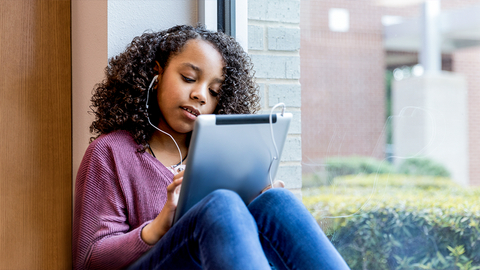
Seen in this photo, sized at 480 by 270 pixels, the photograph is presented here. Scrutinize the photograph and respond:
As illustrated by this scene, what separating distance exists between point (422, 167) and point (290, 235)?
306 mm

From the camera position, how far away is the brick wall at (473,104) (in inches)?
31.2

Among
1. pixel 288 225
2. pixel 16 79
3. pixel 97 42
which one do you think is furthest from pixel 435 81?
pixel 16 79

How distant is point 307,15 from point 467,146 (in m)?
0.67

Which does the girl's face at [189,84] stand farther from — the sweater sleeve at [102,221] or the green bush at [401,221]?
the green bush at [401,221]

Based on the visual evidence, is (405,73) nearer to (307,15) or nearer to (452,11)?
(452,11)

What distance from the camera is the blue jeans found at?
0.79 metres

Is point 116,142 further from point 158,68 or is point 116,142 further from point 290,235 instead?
point 290,235

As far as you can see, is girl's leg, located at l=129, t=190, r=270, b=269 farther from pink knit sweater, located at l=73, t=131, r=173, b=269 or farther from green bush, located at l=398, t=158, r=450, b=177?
green bush, located at l=398, t=158, r=450, b=177

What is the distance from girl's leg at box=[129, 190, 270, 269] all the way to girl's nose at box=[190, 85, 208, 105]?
37 centimetres

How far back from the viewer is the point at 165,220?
96 cm

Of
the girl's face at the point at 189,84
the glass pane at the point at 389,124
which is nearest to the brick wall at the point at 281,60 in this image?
the glass pane at the point at 389,124

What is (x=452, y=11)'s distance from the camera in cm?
88

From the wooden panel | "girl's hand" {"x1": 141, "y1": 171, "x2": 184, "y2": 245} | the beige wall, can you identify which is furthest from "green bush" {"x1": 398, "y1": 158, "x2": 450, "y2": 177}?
the wooden panel

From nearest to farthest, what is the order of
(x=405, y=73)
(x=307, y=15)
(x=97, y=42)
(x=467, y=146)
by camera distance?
(x=467, y=146) → (x=405, y=73) → (x=307, y=15) → (x=97, y=42)
